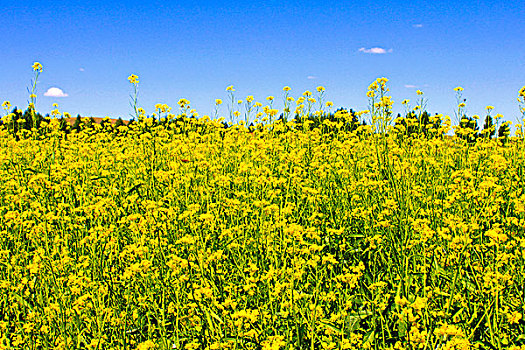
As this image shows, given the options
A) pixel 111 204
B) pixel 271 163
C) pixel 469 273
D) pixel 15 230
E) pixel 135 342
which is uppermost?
pixel 271 163

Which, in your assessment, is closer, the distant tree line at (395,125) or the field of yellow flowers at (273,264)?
the field of yellow flowers at (273,264)

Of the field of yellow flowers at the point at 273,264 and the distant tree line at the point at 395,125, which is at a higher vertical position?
the distant tree line at the point at 395,125

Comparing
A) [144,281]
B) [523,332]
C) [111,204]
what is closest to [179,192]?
[111,204]

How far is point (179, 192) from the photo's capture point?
4.18 m

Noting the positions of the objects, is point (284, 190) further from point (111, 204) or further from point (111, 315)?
point (111, 315)

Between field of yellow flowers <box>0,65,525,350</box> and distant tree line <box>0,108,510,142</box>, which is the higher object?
distant tree line <box>0,108,510,142</box>

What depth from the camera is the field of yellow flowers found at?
2295 millimetres

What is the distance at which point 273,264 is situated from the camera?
2867 mm

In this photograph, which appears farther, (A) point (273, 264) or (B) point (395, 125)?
(B) point (395, 125)

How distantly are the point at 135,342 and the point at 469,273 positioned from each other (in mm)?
2174

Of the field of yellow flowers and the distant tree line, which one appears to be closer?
the field of yellow flowers

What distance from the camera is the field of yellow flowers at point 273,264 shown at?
229 cm

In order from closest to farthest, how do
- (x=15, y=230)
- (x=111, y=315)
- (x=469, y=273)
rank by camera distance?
(x=111, y=315) < (x=469, y=273) < (x=15, y=230)

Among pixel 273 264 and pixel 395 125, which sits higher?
pixel 395 125
